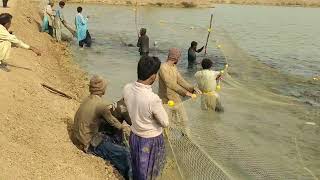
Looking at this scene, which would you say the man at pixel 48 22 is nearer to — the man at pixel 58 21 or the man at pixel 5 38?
the man at pixel 58 21

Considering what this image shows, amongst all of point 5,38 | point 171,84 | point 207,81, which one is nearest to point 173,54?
point 171,84

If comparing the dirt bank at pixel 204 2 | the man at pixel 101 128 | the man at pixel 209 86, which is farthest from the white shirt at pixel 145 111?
the dirt bank at pixel 204 2

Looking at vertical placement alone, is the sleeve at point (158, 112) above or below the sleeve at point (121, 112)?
above

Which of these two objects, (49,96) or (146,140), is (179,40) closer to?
(49,96)

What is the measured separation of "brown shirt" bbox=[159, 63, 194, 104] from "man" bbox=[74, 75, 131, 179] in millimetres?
1316

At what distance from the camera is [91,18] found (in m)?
29.2

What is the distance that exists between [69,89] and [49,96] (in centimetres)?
235

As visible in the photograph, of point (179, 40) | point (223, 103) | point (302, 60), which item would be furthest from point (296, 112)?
point (179, 40)

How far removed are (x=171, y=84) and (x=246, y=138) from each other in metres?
1.77

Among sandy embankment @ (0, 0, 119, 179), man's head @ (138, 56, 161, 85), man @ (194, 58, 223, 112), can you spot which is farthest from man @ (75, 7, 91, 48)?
man's head @ (138, 56, 161, 85)

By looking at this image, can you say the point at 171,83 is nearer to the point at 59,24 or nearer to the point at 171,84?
the point at 171,84

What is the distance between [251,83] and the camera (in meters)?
12.4

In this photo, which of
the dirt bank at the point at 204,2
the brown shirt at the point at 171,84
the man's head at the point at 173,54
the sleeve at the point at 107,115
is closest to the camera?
Answer: the sleeve at the point at 107,115

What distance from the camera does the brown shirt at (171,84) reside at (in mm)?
7039
